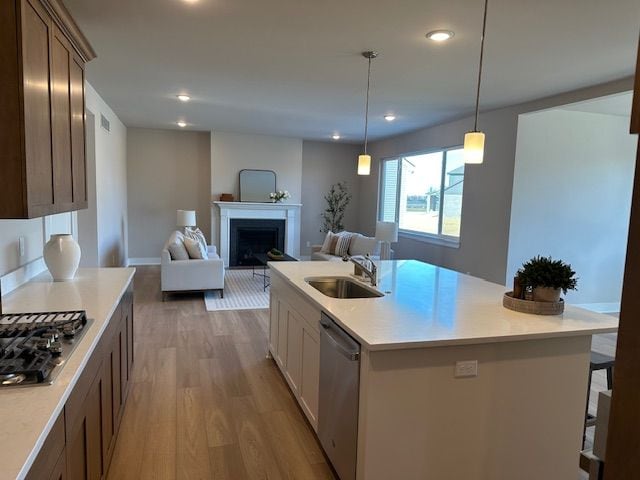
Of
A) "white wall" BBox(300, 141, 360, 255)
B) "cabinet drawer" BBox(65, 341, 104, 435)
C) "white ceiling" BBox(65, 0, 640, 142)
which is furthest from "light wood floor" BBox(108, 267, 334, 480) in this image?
"white wall" BBox(300, 141, 360, 255)

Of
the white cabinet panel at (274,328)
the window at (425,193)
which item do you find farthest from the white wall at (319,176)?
the white cabinet panel at (274,328)

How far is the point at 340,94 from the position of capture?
489 centimetres

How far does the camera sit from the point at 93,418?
5.86ft

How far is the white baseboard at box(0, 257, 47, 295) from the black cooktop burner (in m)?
0.54

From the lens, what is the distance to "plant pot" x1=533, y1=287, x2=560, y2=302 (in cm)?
222

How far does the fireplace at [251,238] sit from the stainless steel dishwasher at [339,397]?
6.21 metres

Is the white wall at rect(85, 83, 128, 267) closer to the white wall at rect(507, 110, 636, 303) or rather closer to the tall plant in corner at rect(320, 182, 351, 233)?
the tall plant in corner at rect(320, 182, 351, 233)

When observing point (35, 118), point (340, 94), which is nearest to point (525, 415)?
point (35, 118)

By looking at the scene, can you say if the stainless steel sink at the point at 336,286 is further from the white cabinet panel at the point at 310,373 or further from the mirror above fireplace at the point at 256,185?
the mirror above fireplace at the point at 256,185

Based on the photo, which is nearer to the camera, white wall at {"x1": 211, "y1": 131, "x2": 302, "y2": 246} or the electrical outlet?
the electrical outlet

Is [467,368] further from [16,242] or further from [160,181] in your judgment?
[160,181]

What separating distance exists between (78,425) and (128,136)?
739 cm

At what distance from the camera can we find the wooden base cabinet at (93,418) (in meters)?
1.25

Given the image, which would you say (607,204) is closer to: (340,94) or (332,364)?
(340,94)
